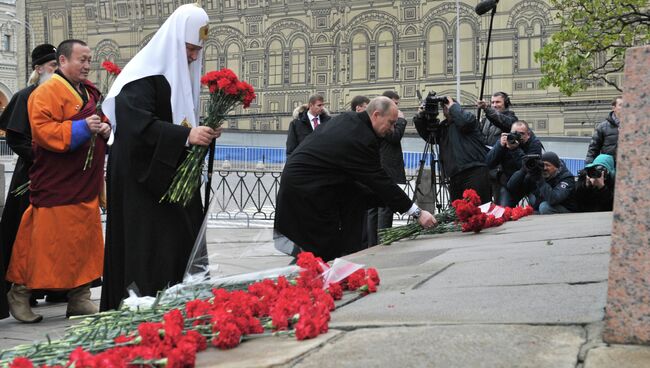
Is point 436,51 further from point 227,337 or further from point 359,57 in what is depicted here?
point 227,337

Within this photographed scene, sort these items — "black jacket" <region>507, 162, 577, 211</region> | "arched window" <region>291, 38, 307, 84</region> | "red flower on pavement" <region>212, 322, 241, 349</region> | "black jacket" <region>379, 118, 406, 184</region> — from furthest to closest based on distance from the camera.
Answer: "arched window" <region>291, 38, 307, 84</region> < "black jacket" <region>379, 118, 406, 184</region> < "black jacket" <region>507, 162, 577, 211</region> < "red flower on pavement" <region>212, 322, 241, 349</region>

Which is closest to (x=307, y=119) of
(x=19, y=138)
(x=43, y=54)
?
(x=43, y=54)

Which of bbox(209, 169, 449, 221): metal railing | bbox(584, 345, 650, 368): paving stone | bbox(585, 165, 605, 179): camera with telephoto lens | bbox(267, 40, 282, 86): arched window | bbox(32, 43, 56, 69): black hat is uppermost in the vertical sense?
bbox(267, 40, 282, 86): arched window

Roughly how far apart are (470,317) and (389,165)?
5.43 meters

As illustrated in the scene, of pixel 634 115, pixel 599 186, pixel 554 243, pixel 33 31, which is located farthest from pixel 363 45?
pixel 634 115

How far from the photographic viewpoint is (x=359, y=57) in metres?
30.2

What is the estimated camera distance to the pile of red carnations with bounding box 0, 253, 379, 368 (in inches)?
101

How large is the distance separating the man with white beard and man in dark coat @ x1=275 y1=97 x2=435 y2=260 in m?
1.61

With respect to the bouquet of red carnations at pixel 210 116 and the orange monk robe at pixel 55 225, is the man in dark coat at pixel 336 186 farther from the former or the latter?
the orange monk robe at pixel 55 225

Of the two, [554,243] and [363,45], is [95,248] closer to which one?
[554,243]

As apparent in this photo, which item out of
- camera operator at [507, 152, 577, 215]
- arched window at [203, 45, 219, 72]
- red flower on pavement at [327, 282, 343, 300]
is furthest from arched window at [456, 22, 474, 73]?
red flower on pavement at [327, 282, 343, 300]

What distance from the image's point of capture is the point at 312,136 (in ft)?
19.5

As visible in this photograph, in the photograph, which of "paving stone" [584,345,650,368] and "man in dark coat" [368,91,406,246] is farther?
"man in dark coat" [368,91,406,246]

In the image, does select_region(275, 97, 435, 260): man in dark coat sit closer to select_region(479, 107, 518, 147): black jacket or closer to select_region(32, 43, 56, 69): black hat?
select_region(32, 43, 56, 69): black hat
